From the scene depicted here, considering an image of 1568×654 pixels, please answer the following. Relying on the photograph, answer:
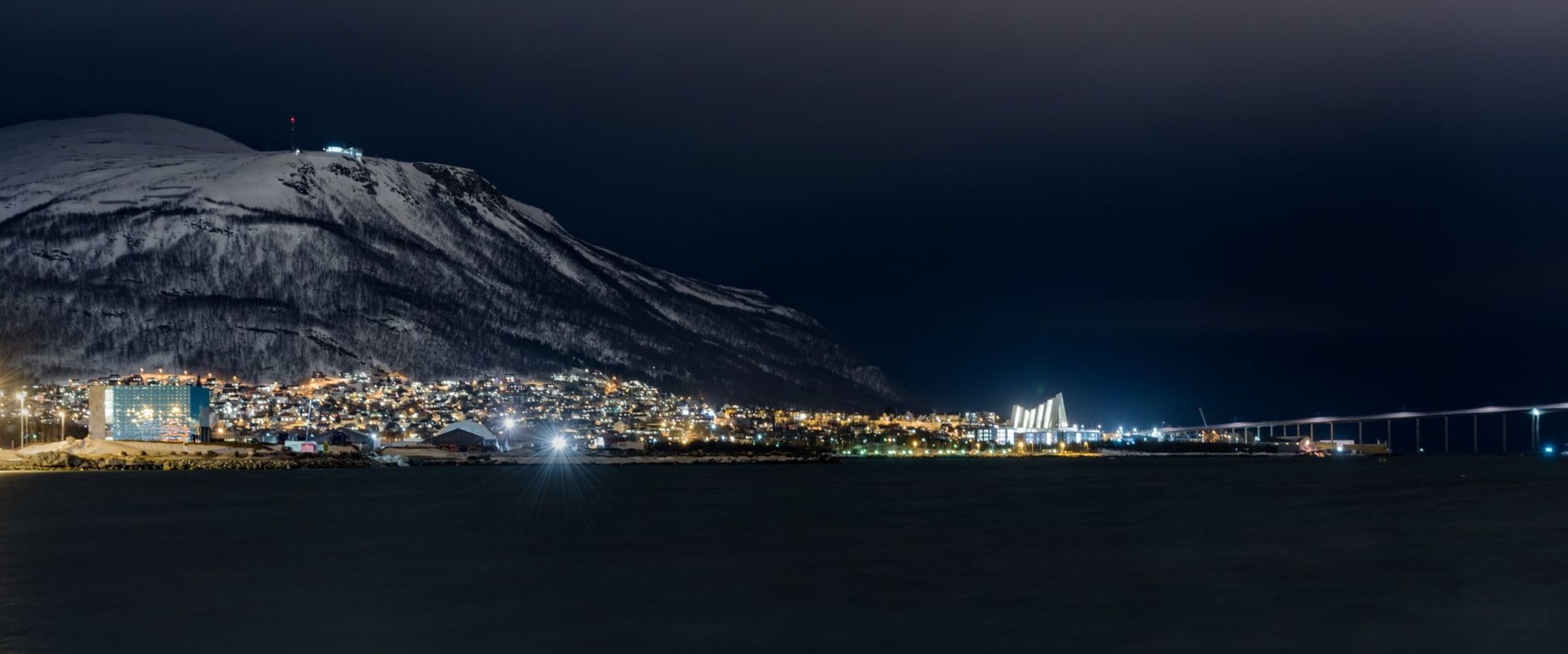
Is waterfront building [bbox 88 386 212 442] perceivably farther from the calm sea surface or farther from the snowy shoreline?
the calm sea surface

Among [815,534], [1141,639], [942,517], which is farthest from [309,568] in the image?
[942,517]

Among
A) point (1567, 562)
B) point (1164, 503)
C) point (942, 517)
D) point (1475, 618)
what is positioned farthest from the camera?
point (1164, 503)

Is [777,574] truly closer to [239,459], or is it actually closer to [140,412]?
[239,459]

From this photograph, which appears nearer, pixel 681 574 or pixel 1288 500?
pixel 681 574

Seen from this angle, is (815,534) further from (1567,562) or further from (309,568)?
(1567,562)

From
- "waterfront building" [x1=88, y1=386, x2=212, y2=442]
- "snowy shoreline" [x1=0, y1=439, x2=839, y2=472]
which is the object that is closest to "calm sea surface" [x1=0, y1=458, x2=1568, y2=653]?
"snowy shoreline" [x1=0, y1=439, x2=839, y2=472]

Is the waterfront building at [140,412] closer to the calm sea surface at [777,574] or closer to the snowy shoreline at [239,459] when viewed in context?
the snowy shoreline at [239,459]
